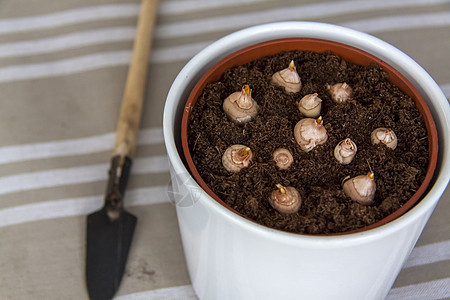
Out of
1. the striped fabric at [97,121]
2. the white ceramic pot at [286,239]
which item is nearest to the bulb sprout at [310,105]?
the white ceramic pot at [286,239]

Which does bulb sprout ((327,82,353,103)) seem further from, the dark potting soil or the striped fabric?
the striped fabric

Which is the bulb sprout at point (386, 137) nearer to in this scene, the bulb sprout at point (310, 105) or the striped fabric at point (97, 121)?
the bulb sprout at point (310, 105)

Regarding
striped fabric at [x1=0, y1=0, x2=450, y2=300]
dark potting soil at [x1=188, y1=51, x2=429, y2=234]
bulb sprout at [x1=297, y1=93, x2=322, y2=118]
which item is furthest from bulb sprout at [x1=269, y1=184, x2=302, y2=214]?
striped fabric at [x1=0, y1=0, x2=450, y2=300]

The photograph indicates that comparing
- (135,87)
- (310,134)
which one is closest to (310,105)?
(310,134)

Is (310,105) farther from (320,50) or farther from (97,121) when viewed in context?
(97,121)

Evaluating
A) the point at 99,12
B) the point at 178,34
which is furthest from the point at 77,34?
the point at 178,34
